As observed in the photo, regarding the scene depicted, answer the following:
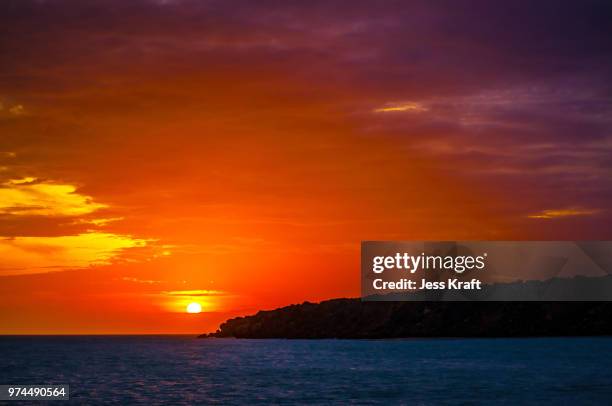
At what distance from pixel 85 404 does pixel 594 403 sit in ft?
155

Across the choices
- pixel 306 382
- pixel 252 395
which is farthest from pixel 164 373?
pixel 252 395

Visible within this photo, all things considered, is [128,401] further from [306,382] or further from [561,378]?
[561,378]

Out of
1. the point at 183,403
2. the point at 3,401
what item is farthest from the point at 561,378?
the point at 3,401

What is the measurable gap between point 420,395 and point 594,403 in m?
16.7

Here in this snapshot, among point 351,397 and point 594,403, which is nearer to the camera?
point 594,403

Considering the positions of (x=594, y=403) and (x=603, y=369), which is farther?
(x=603, y=369)

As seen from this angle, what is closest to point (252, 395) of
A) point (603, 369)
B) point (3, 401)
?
point (3, 401)


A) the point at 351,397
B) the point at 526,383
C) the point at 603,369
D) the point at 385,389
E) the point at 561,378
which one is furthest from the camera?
the point at 603,369

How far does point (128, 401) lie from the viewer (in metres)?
73.4

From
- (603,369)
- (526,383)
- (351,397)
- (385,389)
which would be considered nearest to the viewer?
(351,397)

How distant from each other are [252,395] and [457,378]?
108 feet

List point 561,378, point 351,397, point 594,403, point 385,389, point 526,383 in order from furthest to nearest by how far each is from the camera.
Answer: point 561,378, point 526,383, point 385,389, point 351,397, point 594,403

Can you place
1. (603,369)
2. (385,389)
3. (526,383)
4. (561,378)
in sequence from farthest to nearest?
(603,369) < (561,378) < (526,383) < (385,389)

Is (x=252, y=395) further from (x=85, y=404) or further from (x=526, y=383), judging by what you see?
(x=526, y=383)
